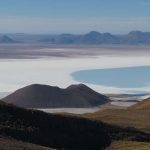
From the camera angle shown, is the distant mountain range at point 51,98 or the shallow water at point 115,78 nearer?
the distant mountain range at point 51,98

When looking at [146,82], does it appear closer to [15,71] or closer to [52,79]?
Result: [52,79]

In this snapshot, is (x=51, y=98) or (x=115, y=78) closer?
(x=51, y=98)

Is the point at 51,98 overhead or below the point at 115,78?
below

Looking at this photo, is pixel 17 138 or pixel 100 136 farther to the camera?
pixel 100 136

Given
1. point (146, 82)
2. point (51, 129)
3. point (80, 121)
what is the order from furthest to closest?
point (146, 82), point (80, 121), point (51, 129)

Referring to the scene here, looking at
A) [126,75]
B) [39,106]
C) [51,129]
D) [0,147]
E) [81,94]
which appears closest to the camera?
[0,147]

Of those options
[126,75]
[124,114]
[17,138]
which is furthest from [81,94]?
[17,138]

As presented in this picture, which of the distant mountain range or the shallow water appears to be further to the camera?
the shallow water
